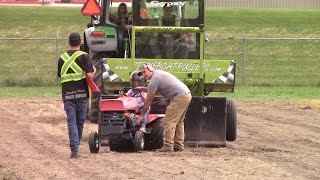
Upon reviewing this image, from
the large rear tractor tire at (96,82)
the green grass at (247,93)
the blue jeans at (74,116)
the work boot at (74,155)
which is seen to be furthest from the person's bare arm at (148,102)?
the green grass at (247,93)

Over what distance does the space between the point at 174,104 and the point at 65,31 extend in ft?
95.2

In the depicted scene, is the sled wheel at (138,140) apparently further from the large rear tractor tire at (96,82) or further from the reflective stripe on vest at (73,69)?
the large rear tractor tire at (96,82)

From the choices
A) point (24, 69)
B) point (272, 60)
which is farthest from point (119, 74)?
point (272, 60)

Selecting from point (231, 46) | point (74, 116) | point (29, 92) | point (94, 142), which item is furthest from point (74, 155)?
point (231, 46)

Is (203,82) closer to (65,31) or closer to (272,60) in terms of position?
(272,60)

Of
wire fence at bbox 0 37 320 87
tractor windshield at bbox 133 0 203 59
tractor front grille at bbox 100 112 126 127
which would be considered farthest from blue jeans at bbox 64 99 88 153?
wire fence at bbox 0 37 320 87

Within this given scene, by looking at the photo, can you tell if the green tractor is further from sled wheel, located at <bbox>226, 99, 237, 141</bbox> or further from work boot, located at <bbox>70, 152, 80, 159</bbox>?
work boot, located at <bbox>70, 152, 80, 159</bbox>

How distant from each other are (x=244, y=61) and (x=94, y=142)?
58.9 ft

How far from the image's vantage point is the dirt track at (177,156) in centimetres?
1232

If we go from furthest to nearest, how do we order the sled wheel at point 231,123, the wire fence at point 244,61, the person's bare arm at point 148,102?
1. the wire fence at point 244,61
2. the sled wheel at point 231,123
3. the person's bare arm at point 148,102

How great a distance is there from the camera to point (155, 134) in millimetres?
15328

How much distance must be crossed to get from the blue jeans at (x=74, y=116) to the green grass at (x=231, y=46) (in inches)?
667

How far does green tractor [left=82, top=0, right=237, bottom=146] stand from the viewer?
16125mm

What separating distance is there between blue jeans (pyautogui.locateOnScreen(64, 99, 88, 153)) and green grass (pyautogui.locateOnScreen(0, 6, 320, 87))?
17.0 meters
